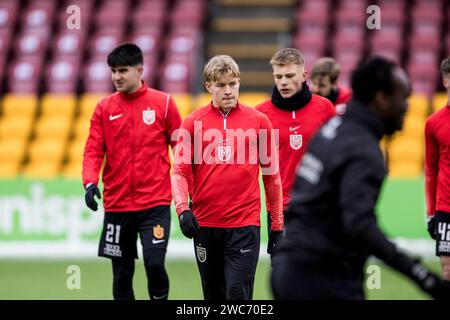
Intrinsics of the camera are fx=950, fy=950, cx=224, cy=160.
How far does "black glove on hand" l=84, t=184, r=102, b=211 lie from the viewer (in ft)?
23.8

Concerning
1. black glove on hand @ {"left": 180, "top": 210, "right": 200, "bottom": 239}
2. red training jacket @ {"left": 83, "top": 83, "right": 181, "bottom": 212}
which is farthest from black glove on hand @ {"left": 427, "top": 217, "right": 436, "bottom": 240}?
black glove on hand @ {"left": 180, "top": 210, "right": 200, "bottom": 239}

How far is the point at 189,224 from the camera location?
625cm

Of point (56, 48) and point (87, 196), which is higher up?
point (56, 48)

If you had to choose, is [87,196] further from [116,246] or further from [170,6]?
[170,6]

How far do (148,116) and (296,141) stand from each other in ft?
3.98

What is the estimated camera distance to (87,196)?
7.31 meters

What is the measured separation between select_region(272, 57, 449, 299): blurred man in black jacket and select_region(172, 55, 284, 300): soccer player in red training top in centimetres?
222

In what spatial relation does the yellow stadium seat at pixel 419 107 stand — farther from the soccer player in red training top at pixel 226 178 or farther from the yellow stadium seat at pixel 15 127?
the soccer player in red training top at pixel 226 178

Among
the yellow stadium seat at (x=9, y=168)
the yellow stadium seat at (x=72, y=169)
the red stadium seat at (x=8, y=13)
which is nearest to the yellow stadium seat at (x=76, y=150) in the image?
the yellow stadium seat at (x=72, y=169)

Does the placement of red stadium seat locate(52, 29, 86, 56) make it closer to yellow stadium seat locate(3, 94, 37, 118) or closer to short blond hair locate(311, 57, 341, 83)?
yellow stadium seat locate(3, 94, 37, 118)

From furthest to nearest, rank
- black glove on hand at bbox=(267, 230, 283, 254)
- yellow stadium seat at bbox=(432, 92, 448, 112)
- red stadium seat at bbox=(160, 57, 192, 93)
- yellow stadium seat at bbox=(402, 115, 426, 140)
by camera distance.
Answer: red stadium seat at bbox=(160, 57, 192, 93) < yellow stadium seat at bbox=(432, 92, 448, 112) < yellow stadium seat at bbox=(402, 115, 426, 140) < black glove on hand at bbox=(267, 230, 283, 254)

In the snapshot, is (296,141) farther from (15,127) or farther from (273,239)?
(15,127)
